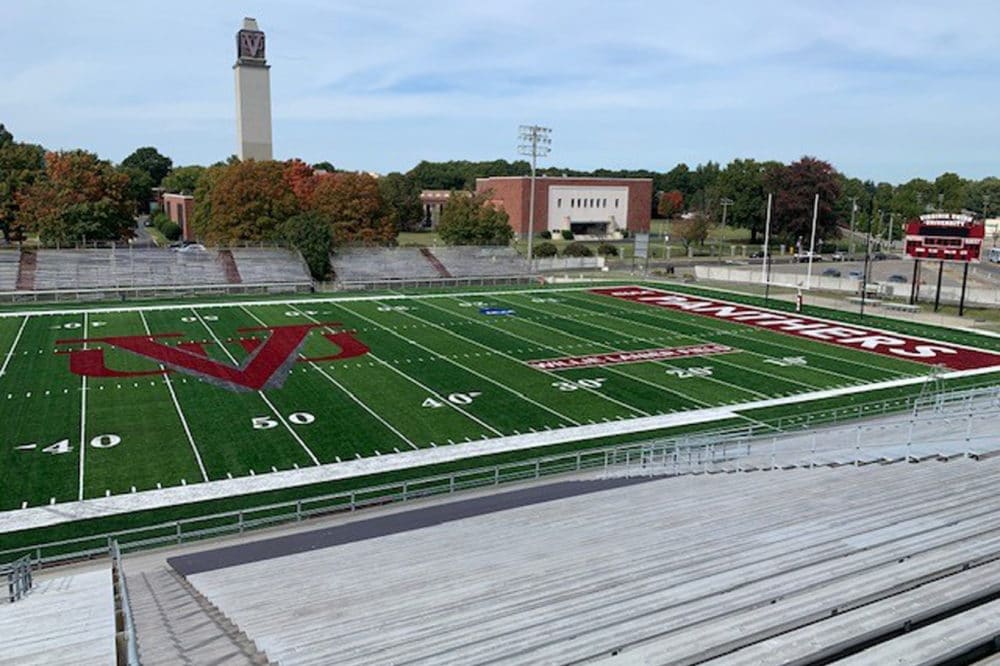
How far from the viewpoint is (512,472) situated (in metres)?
16.0

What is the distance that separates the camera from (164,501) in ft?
47.0

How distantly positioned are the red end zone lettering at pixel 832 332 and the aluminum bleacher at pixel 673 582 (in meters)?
17.2

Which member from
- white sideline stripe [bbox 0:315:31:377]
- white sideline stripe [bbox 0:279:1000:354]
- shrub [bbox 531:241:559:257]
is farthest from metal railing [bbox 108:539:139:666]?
shrub [bbox 531:241:559:257]

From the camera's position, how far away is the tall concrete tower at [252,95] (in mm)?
73188

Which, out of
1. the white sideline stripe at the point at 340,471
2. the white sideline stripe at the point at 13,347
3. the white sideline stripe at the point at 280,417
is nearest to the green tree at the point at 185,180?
the white sideline stripe at the point at 13,347

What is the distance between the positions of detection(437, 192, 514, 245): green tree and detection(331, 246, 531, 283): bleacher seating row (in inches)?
158

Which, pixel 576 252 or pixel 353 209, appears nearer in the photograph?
pixel 353 209

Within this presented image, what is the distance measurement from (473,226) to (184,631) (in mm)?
50914

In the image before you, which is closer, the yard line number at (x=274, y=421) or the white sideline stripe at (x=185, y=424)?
the white sideline stripe at (x=185, y=424)

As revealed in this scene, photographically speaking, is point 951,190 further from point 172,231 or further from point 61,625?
point 61,625

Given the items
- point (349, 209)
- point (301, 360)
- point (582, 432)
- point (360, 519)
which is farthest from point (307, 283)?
point (360, 519)

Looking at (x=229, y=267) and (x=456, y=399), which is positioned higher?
(x=229, y=267)

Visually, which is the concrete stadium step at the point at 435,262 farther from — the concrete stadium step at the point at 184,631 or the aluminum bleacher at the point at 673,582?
the concrete stadium step at the point at 184,631

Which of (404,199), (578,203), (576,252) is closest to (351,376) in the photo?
(576,252)
